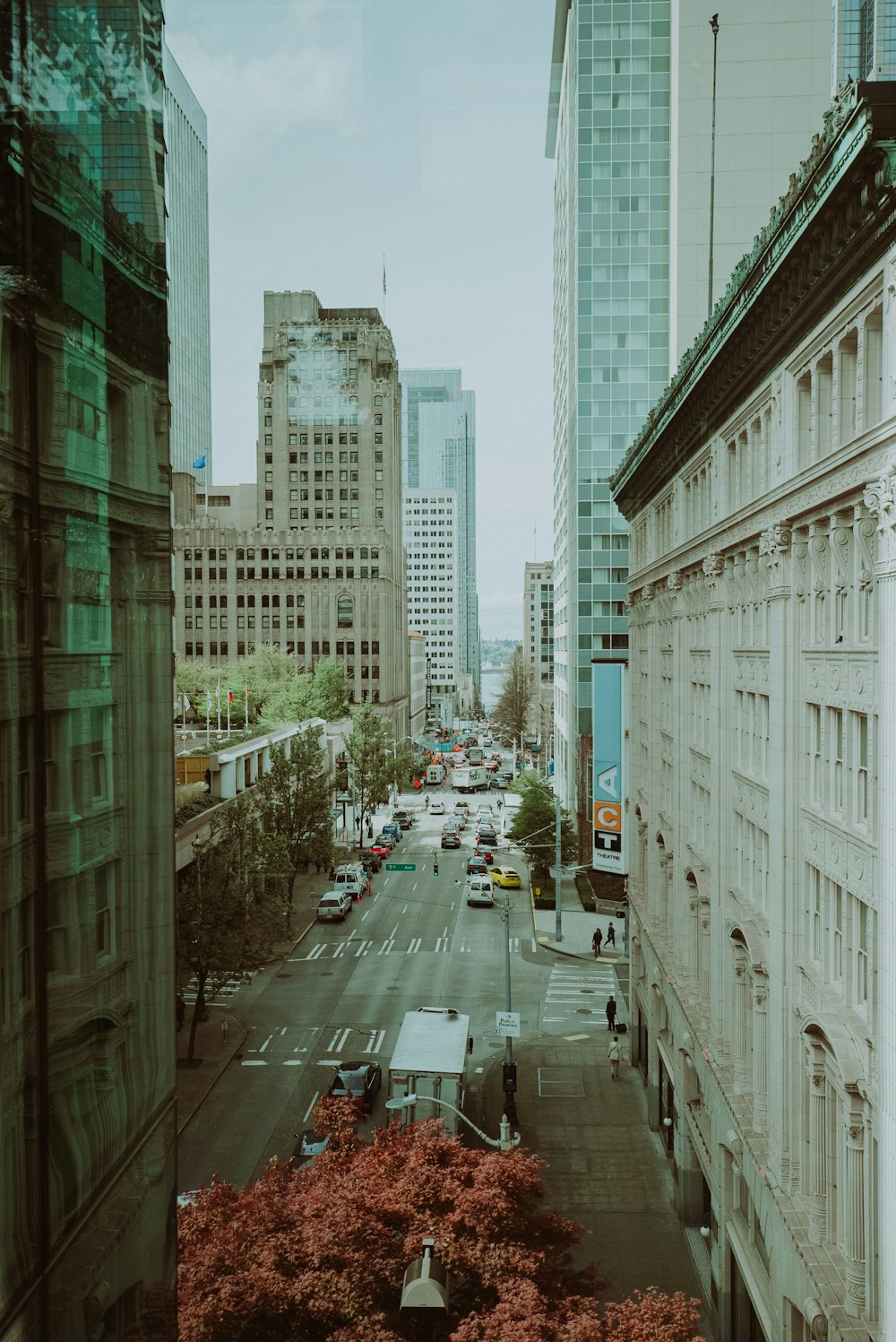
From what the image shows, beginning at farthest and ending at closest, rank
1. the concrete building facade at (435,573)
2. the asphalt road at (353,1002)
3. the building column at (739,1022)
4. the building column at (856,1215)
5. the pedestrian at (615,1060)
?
the concrete building facade at (435,573) → the pedestrian at (615,1060) → the asphalt road at (353,1002) → the building column at (739,1022) → the building column at (856,1215)

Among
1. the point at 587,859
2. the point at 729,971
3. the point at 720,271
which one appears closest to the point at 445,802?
the point at 587,859

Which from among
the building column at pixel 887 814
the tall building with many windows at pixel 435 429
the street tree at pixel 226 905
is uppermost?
the tall building with many windows at pixel 435 429

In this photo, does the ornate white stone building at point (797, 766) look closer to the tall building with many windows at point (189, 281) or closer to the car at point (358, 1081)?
the tall building with many windows at point (189, 281)

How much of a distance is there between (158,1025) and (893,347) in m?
7.48

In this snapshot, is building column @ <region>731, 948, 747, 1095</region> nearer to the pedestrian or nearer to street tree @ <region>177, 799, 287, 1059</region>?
the pedestrian

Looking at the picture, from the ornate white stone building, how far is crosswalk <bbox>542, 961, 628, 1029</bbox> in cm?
894

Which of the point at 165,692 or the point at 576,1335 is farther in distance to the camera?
the point at 576,1335

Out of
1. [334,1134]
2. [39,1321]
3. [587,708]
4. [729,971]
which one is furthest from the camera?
[587,708]

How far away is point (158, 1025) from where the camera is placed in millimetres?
3412

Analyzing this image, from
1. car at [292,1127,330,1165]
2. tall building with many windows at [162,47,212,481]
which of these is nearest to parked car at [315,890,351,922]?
car at [292,1127,330,1165]

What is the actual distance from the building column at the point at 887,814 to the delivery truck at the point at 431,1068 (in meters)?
10.4

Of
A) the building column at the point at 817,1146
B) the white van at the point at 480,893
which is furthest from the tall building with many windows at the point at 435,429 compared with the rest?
the building column at the point at 817,1146

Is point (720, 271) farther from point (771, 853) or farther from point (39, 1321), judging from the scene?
point (39, 1321)

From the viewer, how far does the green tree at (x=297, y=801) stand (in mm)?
35531
